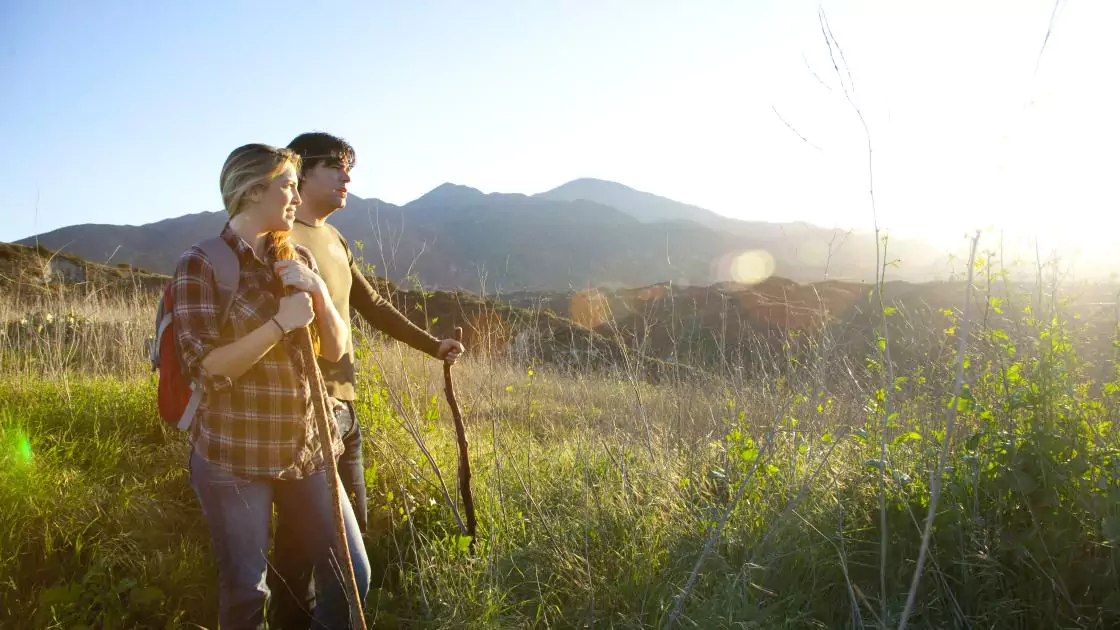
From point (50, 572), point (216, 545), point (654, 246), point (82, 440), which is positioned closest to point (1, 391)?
point (82, 440)

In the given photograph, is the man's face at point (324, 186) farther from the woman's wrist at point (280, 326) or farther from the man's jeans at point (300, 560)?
the woman's wrist at point (280, 326)

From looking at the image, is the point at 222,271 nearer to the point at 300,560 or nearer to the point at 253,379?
the point at 253,379

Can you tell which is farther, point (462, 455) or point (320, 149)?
point (462, 455)

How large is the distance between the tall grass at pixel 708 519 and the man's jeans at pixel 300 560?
0.30 meters

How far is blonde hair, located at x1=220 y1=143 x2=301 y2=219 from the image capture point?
5.71ft

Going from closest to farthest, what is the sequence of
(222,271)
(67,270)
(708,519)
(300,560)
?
(222,271) < (300,560) < (708,519) < (67,270)

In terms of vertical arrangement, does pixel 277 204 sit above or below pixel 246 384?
above

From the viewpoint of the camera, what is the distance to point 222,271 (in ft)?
5.57

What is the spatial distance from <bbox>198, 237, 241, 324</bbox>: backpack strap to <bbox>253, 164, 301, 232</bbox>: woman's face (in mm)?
130

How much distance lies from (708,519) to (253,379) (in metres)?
1.92

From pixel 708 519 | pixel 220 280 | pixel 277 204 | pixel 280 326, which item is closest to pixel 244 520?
pixel 280 326

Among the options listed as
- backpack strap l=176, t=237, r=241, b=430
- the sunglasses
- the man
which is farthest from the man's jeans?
the sunglasses

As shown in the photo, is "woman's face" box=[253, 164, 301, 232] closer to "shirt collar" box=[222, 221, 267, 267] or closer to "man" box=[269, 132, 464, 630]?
"shirt collar" box=[222, 221, 267, 267]

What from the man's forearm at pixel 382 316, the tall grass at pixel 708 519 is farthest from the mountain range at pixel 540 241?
the man's forearm at pixel 382 316
